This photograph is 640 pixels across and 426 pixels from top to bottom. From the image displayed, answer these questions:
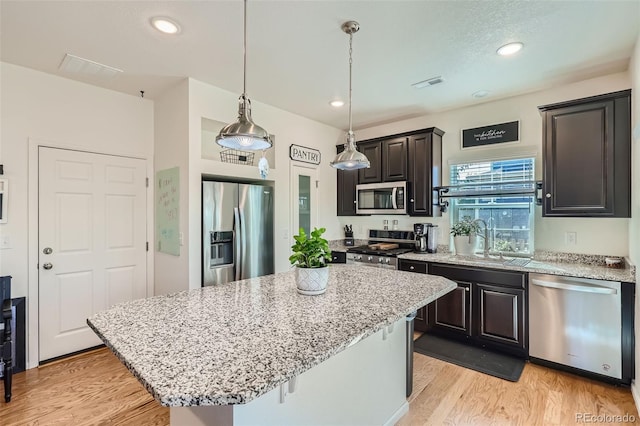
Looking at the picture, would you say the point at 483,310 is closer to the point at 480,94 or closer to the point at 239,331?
the point at 480,94

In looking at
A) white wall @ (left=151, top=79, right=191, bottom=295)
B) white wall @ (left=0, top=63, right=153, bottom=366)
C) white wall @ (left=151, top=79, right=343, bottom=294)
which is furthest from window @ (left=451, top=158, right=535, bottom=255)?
white wall @ (left=0, top=63, right=153, bottom=366)

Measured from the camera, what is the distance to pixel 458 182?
12.7 feet

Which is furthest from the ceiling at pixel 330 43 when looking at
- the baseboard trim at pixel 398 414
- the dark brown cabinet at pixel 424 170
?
the baseboard trim at pixel 398 414

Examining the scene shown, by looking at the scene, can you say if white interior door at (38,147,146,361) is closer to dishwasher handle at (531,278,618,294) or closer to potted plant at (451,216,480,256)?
potted plant at (451,216,480,256)

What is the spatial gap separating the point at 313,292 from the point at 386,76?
220 cm

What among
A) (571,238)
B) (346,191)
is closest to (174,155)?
(346,191)

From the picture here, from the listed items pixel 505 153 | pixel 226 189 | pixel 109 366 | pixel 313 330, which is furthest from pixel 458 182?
pixel 109 366

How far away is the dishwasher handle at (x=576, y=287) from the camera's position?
247 centimetres

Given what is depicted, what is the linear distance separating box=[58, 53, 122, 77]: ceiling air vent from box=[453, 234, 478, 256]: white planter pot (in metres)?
3.86

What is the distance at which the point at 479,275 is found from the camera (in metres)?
3.12

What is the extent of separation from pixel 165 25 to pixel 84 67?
118 centimetres

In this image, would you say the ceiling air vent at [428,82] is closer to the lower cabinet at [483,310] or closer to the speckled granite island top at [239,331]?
the lower cabinet at [483,310]

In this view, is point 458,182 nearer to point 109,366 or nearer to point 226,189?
point 226,189

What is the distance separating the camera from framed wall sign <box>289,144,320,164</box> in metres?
4.08
